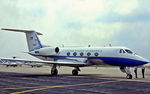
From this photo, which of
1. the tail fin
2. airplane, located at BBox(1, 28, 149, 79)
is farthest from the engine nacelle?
the tail fin

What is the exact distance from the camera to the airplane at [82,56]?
24.5m

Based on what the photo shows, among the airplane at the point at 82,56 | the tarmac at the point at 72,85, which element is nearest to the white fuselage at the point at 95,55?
the airplane at the point at 82,56

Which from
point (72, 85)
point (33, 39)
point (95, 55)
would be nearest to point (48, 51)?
point (33, 39)

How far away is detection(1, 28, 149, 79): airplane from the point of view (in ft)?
80.4

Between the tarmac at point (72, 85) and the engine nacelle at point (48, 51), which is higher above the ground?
the engine nacelle at point (48, 51)

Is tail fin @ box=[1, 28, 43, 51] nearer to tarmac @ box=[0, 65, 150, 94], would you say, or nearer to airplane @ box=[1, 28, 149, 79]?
airplane @ box=[1, 28, 149, 79]

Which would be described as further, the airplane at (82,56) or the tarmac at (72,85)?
the airplane at (82,56)

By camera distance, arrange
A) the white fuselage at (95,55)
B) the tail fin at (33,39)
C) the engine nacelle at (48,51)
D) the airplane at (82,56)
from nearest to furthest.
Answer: the white fuselage at (95,55) < the airplane at (82,56) < the engine nacelle at (48,51) < the tail fin at (33,39)

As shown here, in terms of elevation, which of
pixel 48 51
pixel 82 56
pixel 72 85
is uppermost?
pixel 48 51

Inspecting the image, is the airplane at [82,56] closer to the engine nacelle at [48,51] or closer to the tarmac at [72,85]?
the engine nacelle at [48,51]

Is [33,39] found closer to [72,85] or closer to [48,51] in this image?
[48,51]

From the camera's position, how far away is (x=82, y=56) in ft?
93.1

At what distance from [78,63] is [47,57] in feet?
20.0

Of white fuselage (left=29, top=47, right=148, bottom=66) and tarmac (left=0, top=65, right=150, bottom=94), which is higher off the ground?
white fuselage (left=29, top=47, right=148, bottom=66)
